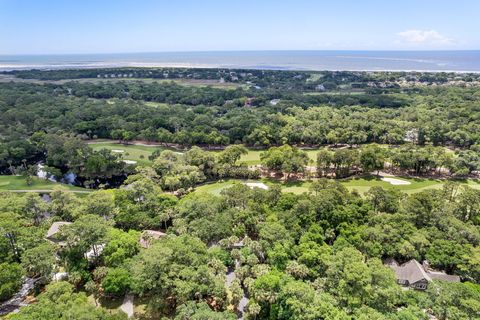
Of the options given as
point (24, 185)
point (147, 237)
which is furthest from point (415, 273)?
point (24, 185)

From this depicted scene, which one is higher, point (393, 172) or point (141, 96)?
point (141, 96)

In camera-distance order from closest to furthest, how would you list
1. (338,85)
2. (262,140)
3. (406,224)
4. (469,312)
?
(469,312), (406,224), (262,140), (338,85)

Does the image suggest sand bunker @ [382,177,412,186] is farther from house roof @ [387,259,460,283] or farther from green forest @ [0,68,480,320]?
house roof @ [387,259,460,283]

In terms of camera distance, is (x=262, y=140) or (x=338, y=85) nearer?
(x=262, y=140)

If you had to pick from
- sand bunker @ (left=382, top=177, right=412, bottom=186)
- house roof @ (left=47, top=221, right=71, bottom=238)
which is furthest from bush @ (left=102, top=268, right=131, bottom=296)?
sand bunker @ (left=382, top=177, right=412, bottom=186)

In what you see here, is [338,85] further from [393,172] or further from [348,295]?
[348,295]

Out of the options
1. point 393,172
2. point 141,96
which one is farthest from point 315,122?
point 141,96

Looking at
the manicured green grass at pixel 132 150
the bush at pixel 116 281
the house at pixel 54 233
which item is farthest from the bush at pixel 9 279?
the manicured green grass at pixel 132 150

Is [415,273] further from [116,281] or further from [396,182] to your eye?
[116,281]
